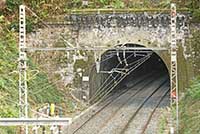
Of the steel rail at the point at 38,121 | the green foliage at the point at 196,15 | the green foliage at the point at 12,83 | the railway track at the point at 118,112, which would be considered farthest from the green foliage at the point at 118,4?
the steel rail at the point at 38,121

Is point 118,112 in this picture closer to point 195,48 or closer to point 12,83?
point 195,48

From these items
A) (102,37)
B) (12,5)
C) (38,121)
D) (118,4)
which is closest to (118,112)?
(102,37)

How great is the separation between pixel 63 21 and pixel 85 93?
3166 mm

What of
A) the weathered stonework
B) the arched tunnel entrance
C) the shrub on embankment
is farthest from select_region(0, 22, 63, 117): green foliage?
the shrub on embankment

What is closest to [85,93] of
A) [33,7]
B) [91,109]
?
[91,109]

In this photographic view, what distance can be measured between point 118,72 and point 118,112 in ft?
18.6

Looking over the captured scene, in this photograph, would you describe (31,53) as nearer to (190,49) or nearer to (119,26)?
(119,26)

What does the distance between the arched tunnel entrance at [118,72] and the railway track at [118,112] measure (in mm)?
493

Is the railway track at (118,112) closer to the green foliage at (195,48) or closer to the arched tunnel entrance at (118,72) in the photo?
the arched tunnel entrance at (118,72)

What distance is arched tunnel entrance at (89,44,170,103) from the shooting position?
2785cm

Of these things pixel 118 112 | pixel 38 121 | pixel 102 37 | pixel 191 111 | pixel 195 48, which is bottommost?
pixel 118 112

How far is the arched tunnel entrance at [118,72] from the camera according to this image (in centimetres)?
2785

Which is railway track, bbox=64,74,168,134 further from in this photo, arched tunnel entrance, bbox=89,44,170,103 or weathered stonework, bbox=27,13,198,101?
weathered stonework, bbox=27,13,198,101

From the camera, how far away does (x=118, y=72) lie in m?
31.7
